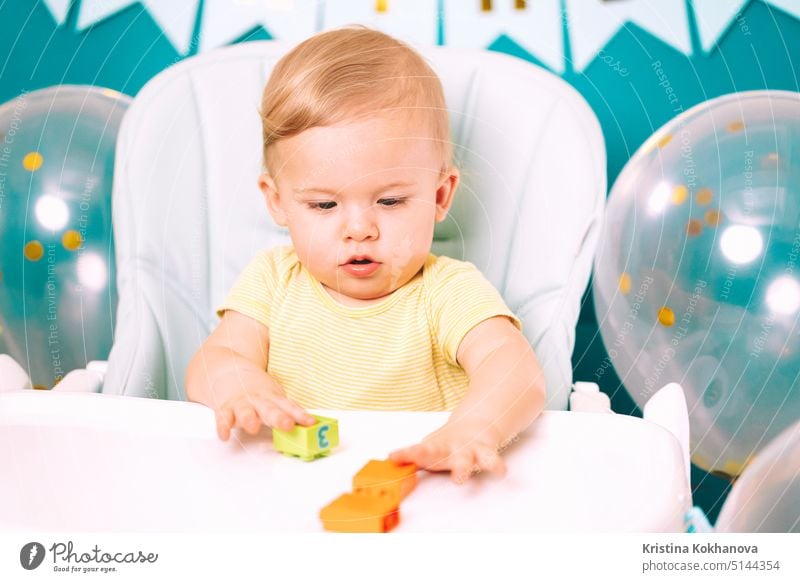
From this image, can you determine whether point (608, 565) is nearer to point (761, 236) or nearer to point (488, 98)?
point (761, 236)

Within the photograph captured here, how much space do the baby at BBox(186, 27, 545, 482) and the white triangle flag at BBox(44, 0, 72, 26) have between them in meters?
0.17

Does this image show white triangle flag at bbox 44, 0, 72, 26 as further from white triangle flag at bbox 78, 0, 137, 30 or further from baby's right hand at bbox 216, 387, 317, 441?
baby's right hand at bbox 216, 387, 317, 441

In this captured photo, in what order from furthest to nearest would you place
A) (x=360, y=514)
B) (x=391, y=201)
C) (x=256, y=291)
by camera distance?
(x=256, y=291), (x=391, y=201), (x=360, y=514)

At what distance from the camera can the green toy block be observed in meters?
0.50

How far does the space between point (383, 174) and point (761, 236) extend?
0.90 feet

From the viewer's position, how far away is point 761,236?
613 millimetres

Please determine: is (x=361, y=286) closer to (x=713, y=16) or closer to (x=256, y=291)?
(x=256, y=291)

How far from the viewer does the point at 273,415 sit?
526mm

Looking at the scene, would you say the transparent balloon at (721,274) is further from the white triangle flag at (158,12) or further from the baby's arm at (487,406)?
the white triangle flag at (158,12)

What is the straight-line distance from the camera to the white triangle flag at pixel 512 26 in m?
0.64

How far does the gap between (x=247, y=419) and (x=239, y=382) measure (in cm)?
7

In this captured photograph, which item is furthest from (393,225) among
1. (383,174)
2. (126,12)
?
(126,12)

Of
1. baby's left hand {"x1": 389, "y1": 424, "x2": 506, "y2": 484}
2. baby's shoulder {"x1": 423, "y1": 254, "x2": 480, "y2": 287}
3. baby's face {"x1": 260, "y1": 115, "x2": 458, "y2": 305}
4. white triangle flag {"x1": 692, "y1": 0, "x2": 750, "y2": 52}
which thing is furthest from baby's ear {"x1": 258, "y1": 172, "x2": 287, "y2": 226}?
white triangle flag {"x1": 692, "y1": 0, "x2": 750, "y2": 52}

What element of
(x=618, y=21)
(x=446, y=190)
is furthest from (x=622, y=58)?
(x=446, y=190)
